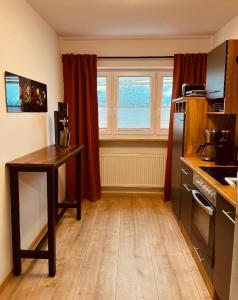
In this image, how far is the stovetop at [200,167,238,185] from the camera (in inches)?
85.6

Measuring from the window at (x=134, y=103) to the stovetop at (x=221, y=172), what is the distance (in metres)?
1.86

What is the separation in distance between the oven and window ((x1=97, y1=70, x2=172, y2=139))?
195 centimetres

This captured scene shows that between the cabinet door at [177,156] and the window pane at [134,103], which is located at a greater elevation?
the window pane at [134,103]

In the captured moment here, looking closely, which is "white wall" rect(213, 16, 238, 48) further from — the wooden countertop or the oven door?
the oven door

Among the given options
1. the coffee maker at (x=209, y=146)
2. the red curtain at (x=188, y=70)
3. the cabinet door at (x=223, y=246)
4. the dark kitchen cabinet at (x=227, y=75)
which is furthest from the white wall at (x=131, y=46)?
the cabinet door at (x=223, y=246)

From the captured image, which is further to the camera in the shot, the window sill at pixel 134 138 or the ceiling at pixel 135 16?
the window sill at pixel 134 138

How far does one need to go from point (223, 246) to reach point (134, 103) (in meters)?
2.95

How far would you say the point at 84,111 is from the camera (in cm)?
403

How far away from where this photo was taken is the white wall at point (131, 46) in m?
3.91

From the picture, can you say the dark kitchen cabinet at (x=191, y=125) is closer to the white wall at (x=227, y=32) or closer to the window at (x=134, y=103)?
the white wall at (x=227, y=32)

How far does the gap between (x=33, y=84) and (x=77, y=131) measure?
1375 mm

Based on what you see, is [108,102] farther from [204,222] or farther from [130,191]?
[204,222]

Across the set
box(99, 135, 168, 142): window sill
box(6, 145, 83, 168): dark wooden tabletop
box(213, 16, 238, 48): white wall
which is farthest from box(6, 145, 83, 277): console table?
box(213, 16, 238, 48): white wall

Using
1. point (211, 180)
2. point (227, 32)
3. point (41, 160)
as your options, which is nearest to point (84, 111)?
point (41, 160)
